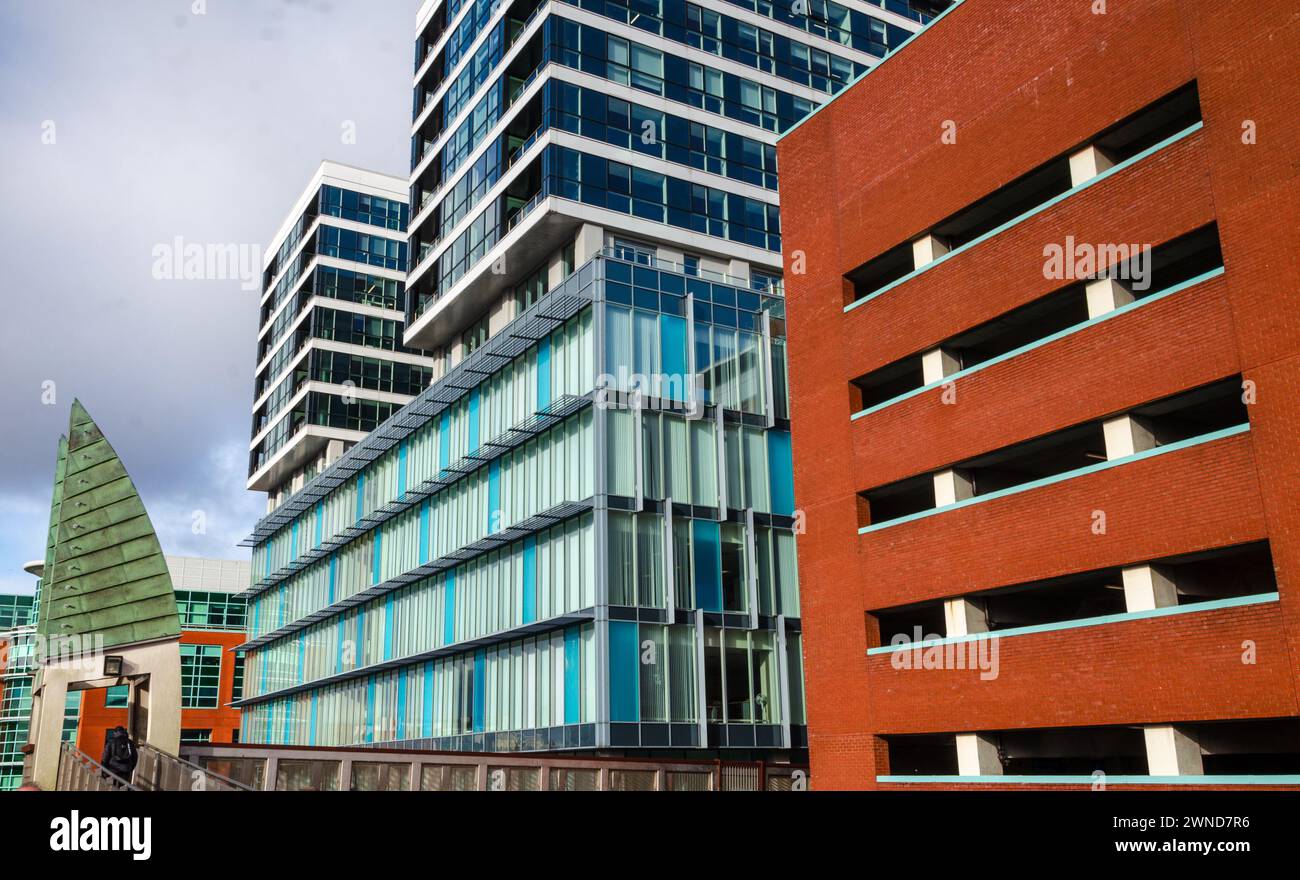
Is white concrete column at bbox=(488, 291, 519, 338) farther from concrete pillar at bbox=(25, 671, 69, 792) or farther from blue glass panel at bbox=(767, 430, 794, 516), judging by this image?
concrete pillar at bbox=(25, 671, 69, 792)

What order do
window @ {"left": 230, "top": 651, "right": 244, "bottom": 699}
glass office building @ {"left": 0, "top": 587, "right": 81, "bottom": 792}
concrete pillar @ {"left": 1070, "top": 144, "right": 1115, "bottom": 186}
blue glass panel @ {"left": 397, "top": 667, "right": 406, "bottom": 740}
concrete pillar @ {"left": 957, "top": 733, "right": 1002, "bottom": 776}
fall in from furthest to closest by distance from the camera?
window @ {"left": 230, "top": 651, "right": 244, "bottom": 699} → glass office building @ {"left": 0, "top": 587, "right": 81, "bottom": 792} → blue glass panel @ {"left": 397, "top": 667, "right": 406, "bottom": 740} → concrete pillar @ {"left": 957, "top": 733, "right": 1002, "bottom": 776} → concrete pillar @ {"left": 1070, "top": 144, "right": 1115, "bottom": 186}

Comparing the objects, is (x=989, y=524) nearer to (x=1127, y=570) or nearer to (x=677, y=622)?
(x=1127, y=570)

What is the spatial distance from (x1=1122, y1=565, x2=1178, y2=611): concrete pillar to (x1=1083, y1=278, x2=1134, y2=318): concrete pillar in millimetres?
5437

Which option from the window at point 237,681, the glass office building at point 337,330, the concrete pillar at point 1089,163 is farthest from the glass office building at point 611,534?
the window at point 237,681

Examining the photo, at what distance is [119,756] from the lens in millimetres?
16688

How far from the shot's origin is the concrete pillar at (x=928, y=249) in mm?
28266

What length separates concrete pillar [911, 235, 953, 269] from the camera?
92.7 feet

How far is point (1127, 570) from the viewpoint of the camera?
72.1ft

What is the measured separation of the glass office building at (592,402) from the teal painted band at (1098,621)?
1035cm

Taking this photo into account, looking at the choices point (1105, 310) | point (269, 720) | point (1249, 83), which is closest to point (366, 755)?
point (1105, 310)

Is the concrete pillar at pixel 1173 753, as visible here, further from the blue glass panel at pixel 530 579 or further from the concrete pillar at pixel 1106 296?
the blue glass panel at pixel 530 579

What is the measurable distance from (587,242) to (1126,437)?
24.4 metres

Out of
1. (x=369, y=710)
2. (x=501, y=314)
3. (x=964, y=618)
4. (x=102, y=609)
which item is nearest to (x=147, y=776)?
(x=102, y=609)

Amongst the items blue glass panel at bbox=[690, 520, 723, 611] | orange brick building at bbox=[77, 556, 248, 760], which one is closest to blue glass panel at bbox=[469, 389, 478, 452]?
blue glass panel at bbox=[690, 520, 723, 611]
